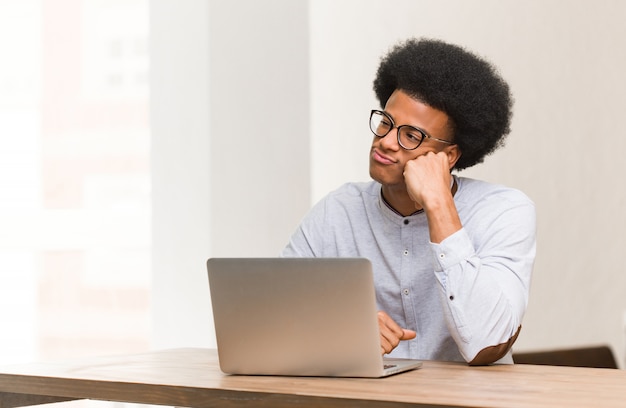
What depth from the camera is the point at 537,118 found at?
3676mm

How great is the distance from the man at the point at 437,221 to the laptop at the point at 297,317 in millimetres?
247

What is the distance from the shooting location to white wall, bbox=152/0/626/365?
3.31 metres

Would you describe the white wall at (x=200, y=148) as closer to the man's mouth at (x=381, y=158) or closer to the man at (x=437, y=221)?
the man at (x=437, y=221)

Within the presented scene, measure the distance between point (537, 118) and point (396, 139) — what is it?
5.76 feet

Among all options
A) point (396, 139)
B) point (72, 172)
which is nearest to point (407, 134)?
point (396, 139)

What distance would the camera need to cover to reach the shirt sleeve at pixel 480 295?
1.74m

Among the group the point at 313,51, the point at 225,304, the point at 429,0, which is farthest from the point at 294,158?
the point at 225,304

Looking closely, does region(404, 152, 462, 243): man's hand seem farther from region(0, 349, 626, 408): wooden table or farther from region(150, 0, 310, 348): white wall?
region(150, 0, 310, 348): white wall

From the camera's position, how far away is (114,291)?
171 inches

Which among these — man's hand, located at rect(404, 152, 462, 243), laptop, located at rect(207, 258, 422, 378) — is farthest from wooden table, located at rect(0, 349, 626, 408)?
man's hand, located at rect(404, 152, 462, 243)

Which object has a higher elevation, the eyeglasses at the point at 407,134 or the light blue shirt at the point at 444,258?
the eyeglasses at the point at 407,134

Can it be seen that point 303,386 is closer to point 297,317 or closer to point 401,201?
point 297,317

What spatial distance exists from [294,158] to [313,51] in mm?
387

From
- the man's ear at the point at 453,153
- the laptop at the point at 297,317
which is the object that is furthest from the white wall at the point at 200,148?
the laptop at the point at 297,317
